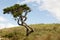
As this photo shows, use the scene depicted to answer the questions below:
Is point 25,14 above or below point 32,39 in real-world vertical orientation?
above

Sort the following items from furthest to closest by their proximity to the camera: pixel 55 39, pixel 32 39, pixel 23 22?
pixel 23 22 < pixel 32 39 < pixel 55 39

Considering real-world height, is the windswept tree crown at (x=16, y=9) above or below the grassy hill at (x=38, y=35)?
above

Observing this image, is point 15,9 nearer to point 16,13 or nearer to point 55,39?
point 16,13

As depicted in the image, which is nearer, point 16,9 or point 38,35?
point 38,35

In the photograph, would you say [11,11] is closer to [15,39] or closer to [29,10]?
[29,10]

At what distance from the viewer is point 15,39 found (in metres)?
38.5

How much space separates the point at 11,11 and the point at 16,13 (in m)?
1.40

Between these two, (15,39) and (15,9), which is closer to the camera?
(15,39)

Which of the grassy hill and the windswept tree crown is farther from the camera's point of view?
the windswept tree crown

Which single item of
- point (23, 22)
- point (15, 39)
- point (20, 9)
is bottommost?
point (15, 39)

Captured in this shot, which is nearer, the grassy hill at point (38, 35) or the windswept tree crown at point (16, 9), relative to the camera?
the grassy hill at point (38, 35)

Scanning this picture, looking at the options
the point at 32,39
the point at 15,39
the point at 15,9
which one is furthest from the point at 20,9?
the point at 32,39

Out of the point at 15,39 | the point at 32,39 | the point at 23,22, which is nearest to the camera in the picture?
the point at 32,39

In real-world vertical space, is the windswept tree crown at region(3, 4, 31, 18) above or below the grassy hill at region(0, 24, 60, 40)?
above
